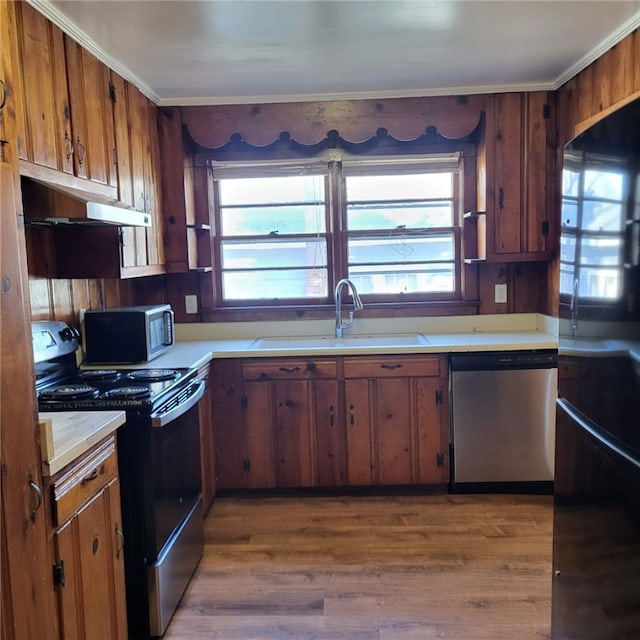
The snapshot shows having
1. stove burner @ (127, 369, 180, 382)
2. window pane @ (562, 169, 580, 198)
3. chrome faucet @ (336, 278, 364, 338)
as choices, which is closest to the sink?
chrome faucet @ (336, 278, 364, 338)

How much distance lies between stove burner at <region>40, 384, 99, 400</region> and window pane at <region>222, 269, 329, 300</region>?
1574 mm

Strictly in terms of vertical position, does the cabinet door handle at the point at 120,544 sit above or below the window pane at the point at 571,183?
below

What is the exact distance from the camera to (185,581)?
2279 millimetres

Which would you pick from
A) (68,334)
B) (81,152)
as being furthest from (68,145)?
(68,334)

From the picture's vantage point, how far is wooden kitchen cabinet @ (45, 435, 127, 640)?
138cm

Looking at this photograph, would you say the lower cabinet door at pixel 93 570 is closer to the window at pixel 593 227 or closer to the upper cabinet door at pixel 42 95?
the upper cabinet door at pixel 42 95

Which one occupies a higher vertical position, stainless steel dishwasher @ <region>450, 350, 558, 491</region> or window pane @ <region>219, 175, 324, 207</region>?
window pane @ <region>219, 175, 324, 207</region>

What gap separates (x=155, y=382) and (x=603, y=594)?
5.62ft

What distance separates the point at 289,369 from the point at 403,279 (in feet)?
3.38

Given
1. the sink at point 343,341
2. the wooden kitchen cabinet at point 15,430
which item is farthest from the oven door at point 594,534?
the sink at point 343,341

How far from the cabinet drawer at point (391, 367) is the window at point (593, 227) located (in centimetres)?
156

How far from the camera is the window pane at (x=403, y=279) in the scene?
3.57 metres

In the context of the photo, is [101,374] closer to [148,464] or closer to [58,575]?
[148,464]

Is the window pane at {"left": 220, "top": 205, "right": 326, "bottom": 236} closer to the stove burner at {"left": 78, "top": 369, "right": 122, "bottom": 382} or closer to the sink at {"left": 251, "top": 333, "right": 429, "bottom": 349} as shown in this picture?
the sink at {"left": 251, "top": 333, "right": 429, "bottom": 349}
